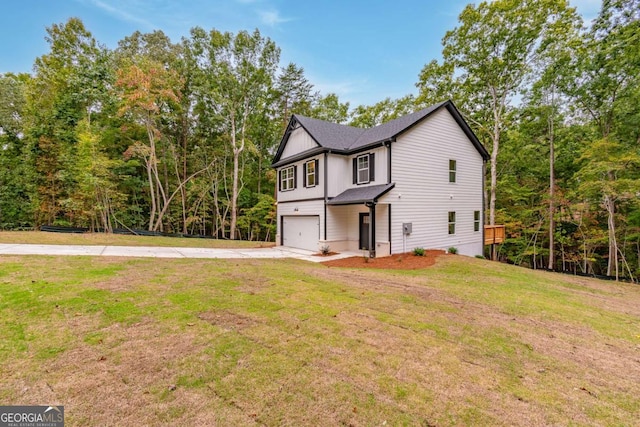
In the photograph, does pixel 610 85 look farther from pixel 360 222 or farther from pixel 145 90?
pixel 145 90

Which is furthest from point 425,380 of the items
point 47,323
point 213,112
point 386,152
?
point 213,112

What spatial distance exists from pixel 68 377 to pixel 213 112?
2360 cm

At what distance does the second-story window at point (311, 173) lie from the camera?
14383 millimetres

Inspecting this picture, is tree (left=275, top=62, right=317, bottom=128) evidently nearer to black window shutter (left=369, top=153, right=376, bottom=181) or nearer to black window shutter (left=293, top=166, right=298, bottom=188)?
black window shutter (left=293, top=166, right=298, bottom=188)

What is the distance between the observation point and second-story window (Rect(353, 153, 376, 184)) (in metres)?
13.2

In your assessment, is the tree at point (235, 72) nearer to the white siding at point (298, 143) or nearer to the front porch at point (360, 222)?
the white siding at point (298, 143)

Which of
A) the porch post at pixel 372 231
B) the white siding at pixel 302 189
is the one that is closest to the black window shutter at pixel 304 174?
the white siding at pixel 302 189

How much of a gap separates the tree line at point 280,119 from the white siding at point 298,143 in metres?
6.89

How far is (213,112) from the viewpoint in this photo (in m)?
23.0

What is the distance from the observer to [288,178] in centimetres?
1706

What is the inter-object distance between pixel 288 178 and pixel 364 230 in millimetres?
6124

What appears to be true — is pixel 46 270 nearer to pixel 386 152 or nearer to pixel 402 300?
pixel 402 300

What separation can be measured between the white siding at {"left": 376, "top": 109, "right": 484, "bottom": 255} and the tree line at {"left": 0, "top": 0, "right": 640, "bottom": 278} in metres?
4.10

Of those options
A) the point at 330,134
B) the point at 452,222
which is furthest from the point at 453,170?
the point at 330,134
